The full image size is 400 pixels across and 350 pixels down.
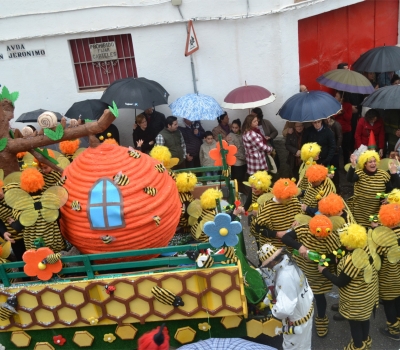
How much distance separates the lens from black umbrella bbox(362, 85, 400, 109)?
6.59m

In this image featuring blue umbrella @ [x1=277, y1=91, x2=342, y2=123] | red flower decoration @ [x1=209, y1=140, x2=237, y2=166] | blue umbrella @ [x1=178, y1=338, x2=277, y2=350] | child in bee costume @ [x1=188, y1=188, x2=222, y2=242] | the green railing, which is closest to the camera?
blue umbrella @ [x1=178, y1=338, x2=277, y2=350]

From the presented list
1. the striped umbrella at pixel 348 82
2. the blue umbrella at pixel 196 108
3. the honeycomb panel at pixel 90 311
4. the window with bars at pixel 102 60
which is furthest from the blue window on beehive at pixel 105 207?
the striped umbrella at pixel 348 82

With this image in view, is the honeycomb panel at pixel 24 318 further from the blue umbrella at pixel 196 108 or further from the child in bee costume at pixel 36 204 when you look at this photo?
the blue umbrella at pixel 196 108

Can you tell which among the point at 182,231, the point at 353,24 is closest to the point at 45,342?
the point at 182,231

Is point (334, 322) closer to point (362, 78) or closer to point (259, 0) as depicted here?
point (362, 78)

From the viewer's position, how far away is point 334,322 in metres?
5.01

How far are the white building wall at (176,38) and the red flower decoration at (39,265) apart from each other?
191 inches

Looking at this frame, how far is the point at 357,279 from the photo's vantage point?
4.09 m

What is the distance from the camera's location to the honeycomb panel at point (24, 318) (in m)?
4.26

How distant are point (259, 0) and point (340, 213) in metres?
4.46

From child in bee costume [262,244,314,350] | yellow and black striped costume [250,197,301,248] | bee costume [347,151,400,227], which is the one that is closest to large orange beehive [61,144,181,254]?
child in bee costume [262,244,314,350]

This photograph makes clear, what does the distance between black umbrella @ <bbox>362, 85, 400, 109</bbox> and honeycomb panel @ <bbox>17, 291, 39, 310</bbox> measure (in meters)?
5.17

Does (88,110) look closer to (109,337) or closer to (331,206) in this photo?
(109,337)

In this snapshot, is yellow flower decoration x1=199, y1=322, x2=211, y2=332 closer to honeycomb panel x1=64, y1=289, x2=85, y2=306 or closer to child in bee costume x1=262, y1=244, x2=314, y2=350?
child in bee costume x1=262, y1=244, x2=314, y2=350
